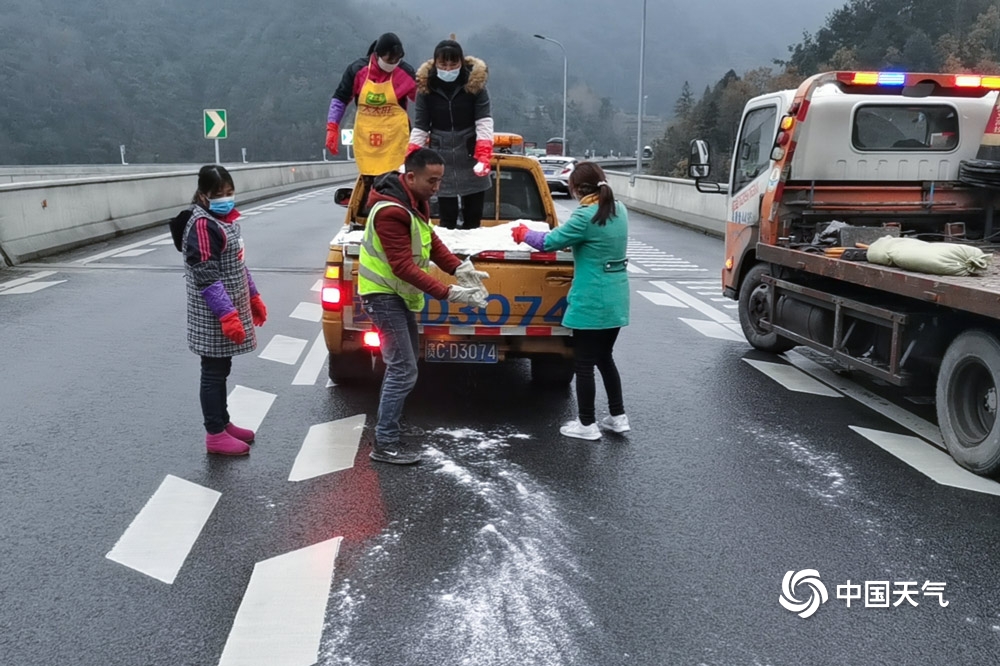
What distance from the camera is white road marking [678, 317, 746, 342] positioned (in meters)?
9.87

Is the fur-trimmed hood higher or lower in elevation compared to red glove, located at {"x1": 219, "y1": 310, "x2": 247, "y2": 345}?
higher

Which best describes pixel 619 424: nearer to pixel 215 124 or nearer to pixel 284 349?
pixel 284 349

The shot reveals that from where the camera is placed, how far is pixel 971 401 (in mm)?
5863

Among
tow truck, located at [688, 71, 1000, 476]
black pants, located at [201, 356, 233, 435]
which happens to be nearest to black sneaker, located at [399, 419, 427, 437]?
black pants, located at [201, 356, 233, 435]

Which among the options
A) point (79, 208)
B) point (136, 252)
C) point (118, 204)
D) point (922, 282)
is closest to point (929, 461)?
point (922, 282)

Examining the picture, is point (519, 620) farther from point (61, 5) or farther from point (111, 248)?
point (61, 5)

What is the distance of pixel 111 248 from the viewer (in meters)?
16.1

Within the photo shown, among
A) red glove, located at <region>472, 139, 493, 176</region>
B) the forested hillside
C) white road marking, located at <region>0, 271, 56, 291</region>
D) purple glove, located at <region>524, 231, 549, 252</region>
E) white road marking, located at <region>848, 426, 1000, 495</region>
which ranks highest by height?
the forested hillside

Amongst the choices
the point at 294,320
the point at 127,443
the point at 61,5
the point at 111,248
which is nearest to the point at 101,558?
the point at 127,443

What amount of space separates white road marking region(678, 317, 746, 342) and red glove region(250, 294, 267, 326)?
202 inches

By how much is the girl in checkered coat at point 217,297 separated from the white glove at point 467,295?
118 centimetres

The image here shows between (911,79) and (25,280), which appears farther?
(25,280)

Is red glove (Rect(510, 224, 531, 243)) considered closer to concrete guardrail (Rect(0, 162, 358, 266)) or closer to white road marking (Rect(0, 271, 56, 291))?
white road marking (Rect(0, 271, 56, 291))

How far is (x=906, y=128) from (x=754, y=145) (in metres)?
1.35
